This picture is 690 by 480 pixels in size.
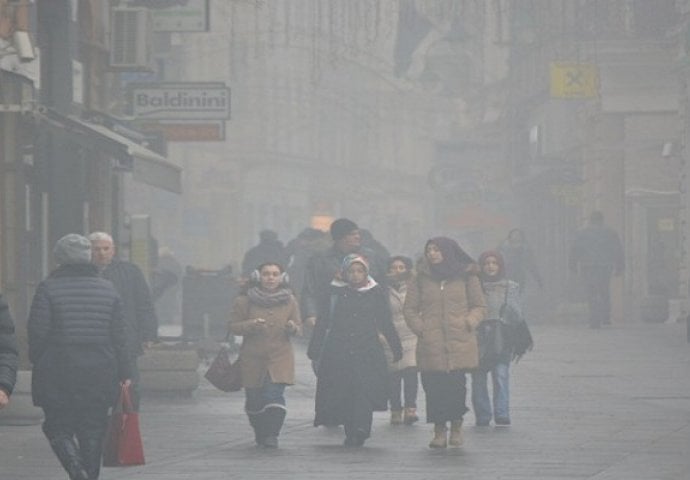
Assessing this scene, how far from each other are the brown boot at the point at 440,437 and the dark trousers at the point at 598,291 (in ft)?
65.2

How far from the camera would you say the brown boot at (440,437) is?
1827cm

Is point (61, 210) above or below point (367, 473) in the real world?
above

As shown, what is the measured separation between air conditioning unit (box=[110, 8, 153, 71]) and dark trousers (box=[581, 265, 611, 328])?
12361 millimetres

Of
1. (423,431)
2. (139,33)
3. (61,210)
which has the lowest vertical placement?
(423,431)

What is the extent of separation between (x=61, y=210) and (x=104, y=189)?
1.94 metres

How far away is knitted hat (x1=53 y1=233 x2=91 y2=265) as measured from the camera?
569 inches

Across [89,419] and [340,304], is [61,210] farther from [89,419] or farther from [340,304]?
[89,419]

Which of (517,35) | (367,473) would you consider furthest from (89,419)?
(517,35)

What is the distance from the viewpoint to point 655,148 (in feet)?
154

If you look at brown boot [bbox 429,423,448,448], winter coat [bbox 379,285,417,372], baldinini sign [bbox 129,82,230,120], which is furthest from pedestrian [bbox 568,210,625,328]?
brown boot [bbox 429,423,448,448]

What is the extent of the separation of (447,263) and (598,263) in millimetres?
19765

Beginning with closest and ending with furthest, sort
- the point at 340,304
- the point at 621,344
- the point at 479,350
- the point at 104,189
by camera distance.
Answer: the point at 340,304, the point at 479,350, the point at 104,189, the point at 621,344

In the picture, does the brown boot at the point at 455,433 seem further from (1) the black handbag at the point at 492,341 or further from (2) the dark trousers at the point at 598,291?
(2) the dark trousers at the point at 598,291

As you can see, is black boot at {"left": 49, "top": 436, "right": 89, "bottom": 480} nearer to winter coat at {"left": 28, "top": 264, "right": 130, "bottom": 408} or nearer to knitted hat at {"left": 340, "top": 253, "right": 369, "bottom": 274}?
winter coat at {"left": 28, "top": 264, "right": 130, "bottom": 408}
